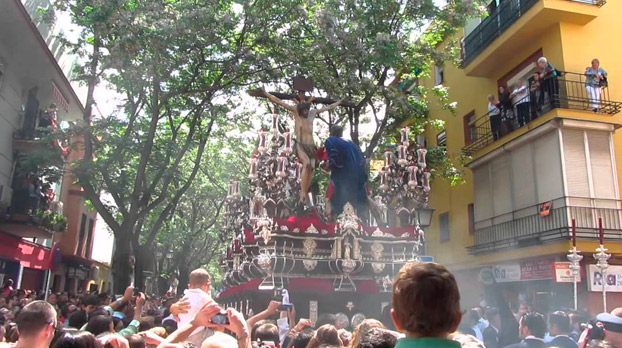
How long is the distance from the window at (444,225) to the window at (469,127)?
3.46 metres

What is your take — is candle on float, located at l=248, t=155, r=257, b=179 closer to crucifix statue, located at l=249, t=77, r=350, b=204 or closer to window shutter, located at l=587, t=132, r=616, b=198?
crucifix statue, located at l=249, t=77, r=350, b=204

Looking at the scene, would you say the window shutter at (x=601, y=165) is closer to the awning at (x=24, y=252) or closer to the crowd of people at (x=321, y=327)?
the crowd of people at (x=321, y=327)

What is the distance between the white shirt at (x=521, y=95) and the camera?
17391mm

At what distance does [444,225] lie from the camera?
2317cm

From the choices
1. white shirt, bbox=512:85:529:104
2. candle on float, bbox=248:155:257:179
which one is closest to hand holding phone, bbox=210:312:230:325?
candle on float, bbox=248:155:257:179

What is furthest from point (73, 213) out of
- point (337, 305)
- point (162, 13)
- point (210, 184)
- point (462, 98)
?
point (337, 305)

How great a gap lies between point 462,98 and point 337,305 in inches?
607

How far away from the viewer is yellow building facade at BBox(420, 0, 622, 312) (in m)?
15.3

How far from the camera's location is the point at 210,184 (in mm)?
26656

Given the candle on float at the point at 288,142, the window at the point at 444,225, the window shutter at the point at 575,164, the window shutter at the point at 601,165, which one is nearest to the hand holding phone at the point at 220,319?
the candle on float at the point at 288,142

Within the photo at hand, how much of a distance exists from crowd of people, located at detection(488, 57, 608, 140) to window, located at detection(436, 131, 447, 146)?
179 inches

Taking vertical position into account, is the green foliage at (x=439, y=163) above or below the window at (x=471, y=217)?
above

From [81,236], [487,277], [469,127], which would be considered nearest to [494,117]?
[469,127]

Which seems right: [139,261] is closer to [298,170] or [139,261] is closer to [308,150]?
[298,170]
